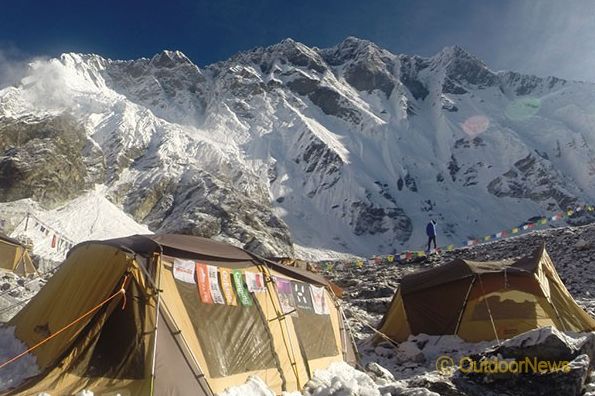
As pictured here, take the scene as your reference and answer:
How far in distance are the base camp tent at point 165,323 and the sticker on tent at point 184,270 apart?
15 mm

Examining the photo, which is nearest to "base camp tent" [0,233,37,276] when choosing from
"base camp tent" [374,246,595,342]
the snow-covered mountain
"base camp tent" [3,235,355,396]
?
"base camp tent" [3,235,355,396]

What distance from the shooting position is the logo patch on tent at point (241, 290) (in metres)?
7.83

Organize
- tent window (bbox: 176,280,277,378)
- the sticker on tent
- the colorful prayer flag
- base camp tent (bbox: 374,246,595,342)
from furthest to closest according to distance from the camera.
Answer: base camp tent (bbox: 374,246,595,342) < the colorful prayer flag < the sticker on tent < tent window (bbox: 176,280,277,378)

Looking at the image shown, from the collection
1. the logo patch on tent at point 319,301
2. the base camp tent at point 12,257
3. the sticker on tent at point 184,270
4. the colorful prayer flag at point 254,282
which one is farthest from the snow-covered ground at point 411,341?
the base camp tent at point 12,257

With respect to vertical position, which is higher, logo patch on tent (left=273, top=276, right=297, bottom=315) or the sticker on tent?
the sticker on tent

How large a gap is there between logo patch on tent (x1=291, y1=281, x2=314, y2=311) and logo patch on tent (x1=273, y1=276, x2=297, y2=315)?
152mm

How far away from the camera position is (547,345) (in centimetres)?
737

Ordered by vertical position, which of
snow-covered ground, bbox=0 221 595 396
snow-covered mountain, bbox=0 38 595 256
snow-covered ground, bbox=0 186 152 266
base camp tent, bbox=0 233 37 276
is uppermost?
snow-covered mountain, bbox=0 38 595 256

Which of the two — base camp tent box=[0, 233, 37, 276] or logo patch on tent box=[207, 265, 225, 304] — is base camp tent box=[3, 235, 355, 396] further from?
base camp tent box=[0, 233, 37, 276]

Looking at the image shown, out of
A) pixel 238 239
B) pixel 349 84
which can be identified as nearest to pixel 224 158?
pixel 238 239

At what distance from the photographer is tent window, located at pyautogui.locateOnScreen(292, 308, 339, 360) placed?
8.68 m

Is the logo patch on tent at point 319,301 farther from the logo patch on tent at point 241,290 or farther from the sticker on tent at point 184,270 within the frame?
the sticker on tent at point 184,270

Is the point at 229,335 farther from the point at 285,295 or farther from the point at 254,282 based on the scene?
the point at 285,295

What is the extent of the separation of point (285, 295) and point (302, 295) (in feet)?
1.99
